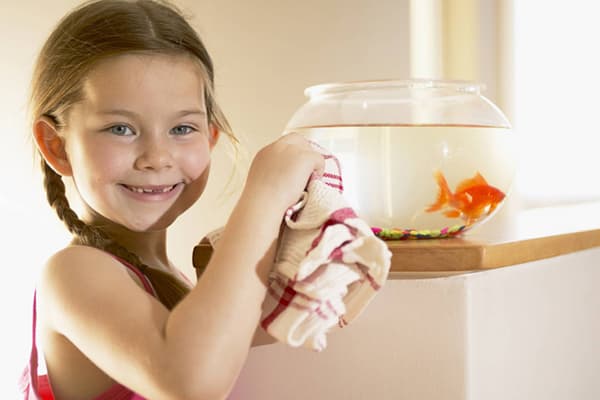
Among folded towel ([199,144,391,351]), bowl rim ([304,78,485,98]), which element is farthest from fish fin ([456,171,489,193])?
folded towel ([199,144,391,351])

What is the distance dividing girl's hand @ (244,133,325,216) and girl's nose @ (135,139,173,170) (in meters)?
0.18

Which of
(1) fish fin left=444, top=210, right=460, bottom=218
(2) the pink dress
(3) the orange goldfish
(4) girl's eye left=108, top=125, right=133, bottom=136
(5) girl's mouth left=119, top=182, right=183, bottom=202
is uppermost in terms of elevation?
(4) girl's eye left=108, top=125, right=133, bottom=136

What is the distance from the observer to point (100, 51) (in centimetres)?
93

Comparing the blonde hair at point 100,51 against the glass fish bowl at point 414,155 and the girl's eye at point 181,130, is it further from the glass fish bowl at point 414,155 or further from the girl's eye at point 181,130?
the glass fish bowl at point 414,155

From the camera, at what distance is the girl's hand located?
73 centimetres

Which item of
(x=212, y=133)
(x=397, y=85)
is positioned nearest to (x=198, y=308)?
(x=397, y=85)

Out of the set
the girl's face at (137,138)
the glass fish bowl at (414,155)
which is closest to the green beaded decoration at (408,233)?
the glass fish bowl at (414,155)

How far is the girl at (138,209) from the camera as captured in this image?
69 centimetres

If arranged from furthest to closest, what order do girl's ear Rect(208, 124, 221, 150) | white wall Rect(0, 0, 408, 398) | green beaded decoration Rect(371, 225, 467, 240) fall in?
1. white wall Rect(0, 0, 408, 398)
2. girl's ear Rect(208, 124, 221, 150)
3. green beaded decoration Rect(371, 225, 467, 240)

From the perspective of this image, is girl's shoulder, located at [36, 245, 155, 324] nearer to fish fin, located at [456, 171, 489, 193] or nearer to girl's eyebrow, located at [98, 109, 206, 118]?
girl's eyebrow, located at [98, 109, 206, 118]

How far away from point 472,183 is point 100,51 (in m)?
0.46

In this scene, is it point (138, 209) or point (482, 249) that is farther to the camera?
point (138, 209)

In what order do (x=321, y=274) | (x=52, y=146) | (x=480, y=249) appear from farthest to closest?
(x=52, y=146) → (x=480, y=249) → (x=321, y=274)

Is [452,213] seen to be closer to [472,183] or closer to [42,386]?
[472,183]
